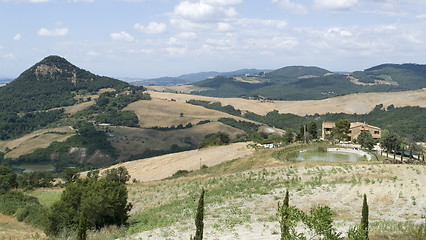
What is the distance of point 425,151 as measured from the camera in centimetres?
7531

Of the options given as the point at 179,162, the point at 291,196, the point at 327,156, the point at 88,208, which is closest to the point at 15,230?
the point at 88,208

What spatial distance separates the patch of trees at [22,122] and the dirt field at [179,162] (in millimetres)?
109539

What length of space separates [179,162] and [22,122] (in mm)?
135512

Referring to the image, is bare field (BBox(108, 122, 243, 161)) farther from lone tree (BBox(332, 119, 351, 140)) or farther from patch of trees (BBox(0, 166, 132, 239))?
patch of trees (BBox(0, 166, 132, 239))

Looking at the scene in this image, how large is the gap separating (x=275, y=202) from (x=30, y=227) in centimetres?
2273

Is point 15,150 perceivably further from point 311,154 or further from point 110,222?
point 110,222

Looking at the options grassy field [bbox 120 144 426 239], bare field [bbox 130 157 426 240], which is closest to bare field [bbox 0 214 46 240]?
grassy field [bbox 120 144 426 239]

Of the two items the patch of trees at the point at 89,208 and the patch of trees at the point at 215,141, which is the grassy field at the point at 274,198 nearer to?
the patch of trees at the point at 89,208

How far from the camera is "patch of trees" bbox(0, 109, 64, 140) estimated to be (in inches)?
6993

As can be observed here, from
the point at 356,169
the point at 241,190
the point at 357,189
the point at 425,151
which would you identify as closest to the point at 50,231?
the point at 241,190

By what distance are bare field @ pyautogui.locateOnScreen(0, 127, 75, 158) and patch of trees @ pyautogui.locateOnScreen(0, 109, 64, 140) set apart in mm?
16193

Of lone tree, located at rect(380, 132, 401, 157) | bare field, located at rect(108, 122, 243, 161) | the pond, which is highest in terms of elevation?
lone tree, located at rect(380, 132, 401, 157)

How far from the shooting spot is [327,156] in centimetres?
5778

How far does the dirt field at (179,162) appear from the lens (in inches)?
2928
